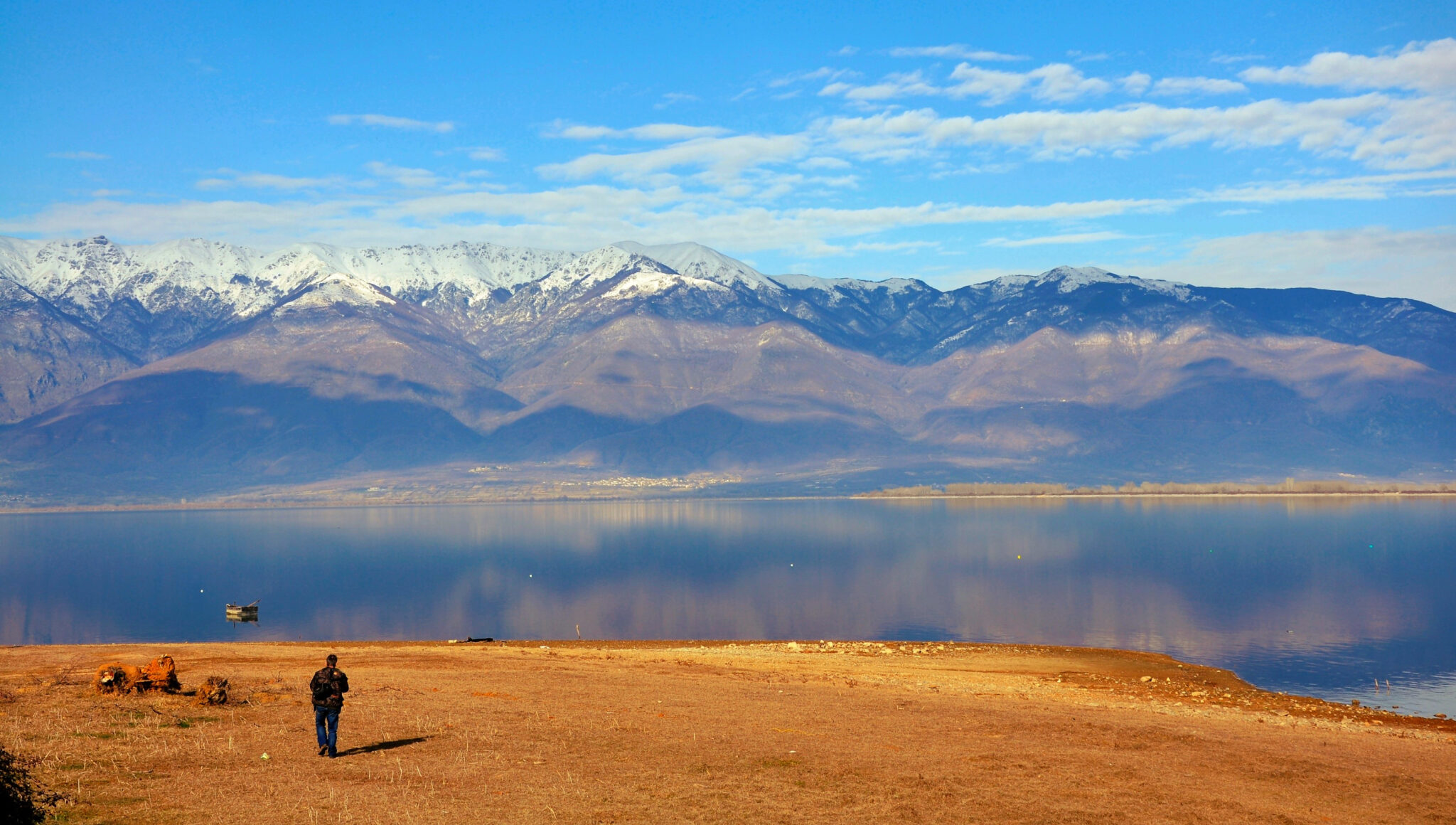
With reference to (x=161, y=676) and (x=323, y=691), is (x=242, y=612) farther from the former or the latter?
(x=323, y=691)

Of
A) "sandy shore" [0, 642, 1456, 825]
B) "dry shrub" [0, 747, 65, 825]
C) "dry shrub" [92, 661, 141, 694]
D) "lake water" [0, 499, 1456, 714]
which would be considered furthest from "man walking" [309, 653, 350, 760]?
"lake water" [0, 499, 1456, 714]

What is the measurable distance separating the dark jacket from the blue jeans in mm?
162

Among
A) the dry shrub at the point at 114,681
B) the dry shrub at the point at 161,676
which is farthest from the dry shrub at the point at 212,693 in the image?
the dry shrub at the point at 114,681

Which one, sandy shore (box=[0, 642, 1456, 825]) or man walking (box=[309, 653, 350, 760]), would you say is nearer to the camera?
sandy shore (box=[0, 642, 1456, 825])

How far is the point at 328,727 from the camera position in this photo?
946 inches

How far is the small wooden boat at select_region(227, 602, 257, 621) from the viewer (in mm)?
85500

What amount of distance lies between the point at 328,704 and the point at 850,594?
7636cm

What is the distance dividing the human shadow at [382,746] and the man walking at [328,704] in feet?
1.22

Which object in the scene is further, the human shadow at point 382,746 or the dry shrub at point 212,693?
the dry shrub at point 212,693

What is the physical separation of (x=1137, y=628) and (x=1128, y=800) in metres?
55.3

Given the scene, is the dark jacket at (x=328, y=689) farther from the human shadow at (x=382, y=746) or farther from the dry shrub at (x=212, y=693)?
the dry shrub at (x=212, y=693)

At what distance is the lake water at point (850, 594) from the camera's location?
226 feet

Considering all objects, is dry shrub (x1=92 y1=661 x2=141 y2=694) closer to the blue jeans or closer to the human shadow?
the human shadow

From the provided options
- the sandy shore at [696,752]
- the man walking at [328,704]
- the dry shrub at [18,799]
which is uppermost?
the dry shrub at [18,799]
